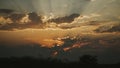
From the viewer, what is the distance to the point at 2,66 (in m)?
37.0

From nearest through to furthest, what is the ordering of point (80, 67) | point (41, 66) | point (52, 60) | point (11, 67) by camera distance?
point (11, 67)
point (41, 66)
point (80, 67)
point (52, 60)

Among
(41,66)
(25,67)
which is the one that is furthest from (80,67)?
(25,67)

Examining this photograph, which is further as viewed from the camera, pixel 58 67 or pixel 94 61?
pixel 94 61

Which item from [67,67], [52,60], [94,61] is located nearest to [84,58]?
[94,61]

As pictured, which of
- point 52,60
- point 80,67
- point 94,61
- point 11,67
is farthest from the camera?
point 94,61

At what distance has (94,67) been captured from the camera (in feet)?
145

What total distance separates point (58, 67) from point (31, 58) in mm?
8666

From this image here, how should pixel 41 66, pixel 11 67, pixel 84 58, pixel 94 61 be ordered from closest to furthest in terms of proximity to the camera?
pixel 11 67, pixel 41 66, pixel 94 61, pixel 84 58

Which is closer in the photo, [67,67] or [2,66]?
[2,66]

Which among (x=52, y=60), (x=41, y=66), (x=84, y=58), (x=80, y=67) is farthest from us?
(x=84, y=58)

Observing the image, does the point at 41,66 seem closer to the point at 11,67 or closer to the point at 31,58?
the point at 11,67

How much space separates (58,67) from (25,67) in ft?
17.0

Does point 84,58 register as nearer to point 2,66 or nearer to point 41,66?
point 41,66

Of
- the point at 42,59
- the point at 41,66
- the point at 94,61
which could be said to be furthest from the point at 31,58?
the point at 94,61
